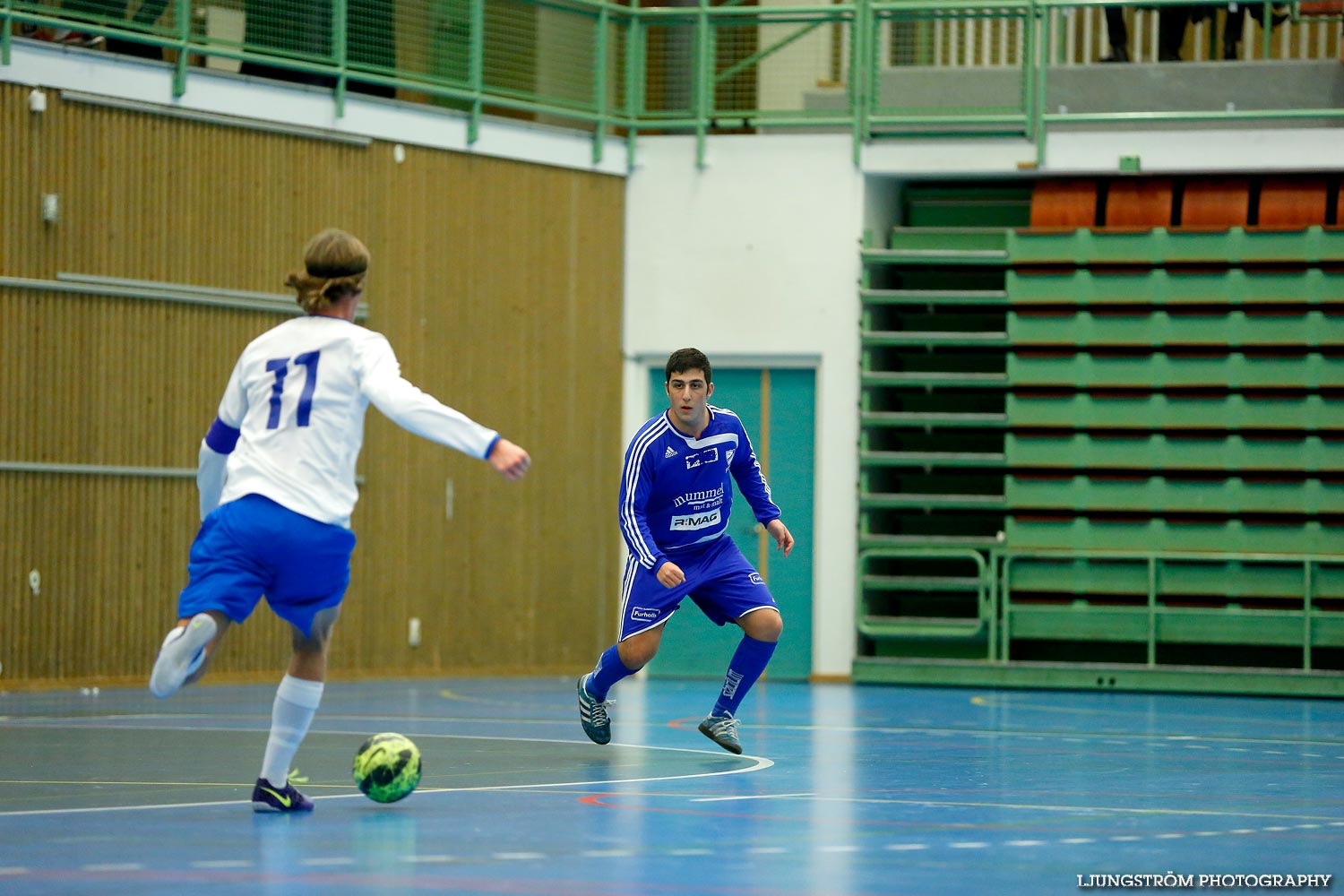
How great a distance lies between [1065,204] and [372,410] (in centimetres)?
656

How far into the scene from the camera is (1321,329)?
51.3 ft

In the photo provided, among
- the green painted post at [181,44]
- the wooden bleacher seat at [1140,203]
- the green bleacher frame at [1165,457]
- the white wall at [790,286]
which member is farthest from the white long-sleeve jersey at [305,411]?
the wooden bleacher seat at [1140,203]

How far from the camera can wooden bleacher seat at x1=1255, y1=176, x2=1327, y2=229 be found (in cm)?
1589

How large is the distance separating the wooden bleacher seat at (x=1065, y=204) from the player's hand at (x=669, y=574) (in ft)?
29.5

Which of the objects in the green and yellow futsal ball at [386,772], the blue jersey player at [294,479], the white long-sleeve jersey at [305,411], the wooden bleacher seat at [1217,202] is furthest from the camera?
the wooden bleacher seat at [1217,202]

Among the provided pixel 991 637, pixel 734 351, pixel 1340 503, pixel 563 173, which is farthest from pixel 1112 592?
pixel 563 173

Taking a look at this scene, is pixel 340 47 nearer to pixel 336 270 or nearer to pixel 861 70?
pixel 861 70

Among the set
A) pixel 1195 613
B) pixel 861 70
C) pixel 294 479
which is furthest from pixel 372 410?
pixel 294 479

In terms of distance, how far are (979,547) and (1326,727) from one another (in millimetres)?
4708

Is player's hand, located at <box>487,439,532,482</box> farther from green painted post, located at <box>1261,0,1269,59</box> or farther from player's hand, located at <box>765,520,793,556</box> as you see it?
green painted post, located at <box>1261,0,1269,59</box>

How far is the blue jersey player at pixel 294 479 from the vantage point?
589 cm

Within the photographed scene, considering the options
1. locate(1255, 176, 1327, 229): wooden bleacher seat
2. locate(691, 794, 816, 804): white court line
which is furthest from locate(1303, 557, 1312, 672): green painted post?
locate(691, 794, 816, 804): white court line

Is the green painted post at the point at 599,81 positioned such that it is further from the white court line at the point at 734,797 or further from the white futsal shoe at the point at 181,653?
the white futsal shoe at the point at 181,653

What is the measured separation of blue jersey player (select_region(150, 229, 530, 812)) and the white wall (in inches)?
409
